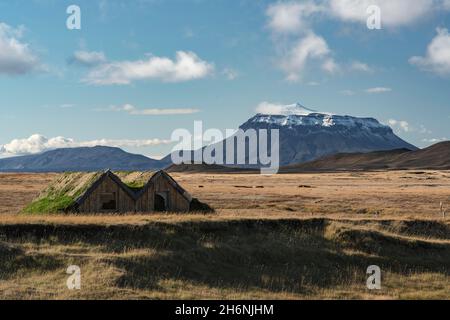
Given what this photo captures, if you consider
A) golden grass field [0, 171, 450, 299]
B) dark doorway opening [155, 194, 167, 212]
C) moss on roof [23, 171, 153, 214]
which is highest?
moss on roof [23, 171, 153, 214]

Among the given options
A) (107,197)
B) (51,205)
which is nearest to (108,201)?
(107,197)

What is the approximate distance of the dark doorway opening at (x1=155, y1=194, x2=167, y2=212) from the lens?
38.8 meters

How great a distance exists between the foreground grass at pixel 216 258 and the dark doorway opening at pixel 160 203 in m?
9.60

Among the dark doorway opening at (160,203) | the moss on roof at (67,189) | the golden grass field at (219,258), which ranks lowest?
the golden grass field at (219,258)

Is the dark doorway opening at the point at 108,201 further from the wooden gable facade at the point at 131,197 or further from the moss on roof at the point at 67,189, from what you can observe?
the moss on roof at the point at 67,189

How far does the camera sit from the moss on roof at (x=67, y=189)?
34625 millimetres

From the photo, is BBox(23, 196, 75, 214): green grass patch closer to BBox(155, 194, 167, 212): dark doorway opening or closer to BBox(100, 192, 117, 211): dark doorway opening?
BBox(100, 192, 117, 211): dark doorway opening

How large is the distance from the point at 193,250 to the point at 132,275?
4.14 metres

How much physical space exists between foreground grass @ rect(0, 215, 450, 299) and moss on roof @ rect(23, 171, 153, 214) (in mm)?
7232

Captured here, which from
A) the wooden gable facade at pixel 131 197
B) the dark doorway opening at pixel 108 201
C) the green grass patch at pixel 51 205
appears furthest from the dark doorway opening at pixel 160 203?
the green grass patch at pixel 51 205

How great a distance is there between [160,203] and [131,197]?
12.2 feet

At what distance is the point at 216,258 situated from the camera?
24.8m

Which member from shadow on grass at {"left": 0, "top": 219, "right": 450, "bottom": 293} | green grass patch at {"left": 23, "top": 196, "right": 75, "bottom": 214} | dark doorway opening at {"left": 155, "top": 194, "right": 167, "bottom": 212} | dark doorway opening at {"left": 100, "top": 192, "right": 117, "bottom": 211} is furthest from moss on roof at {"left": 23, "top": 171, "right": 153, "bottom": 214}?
shadow on grass at {"left": 0, "top": 219, "right": 450, "bottom": 293}
